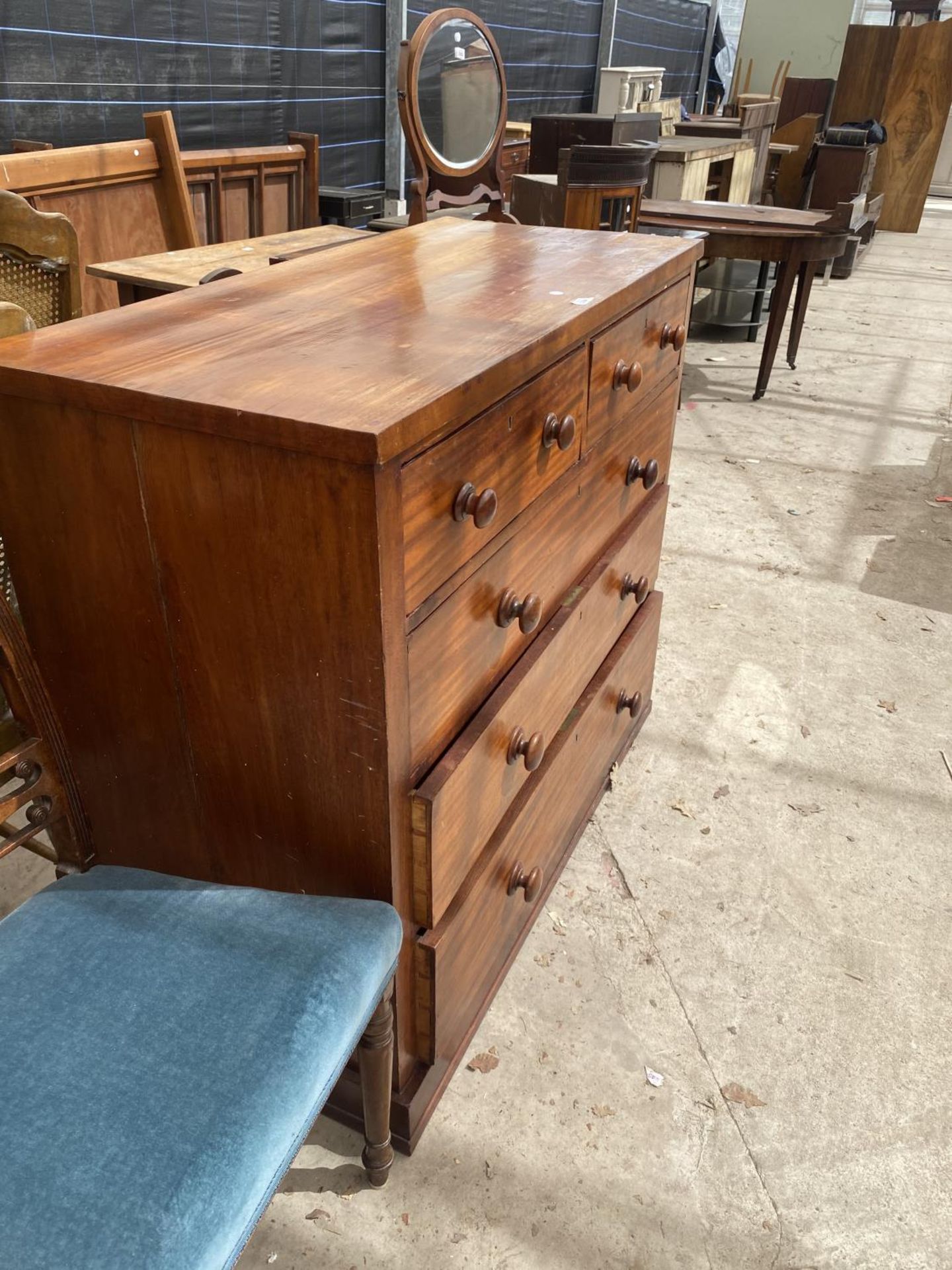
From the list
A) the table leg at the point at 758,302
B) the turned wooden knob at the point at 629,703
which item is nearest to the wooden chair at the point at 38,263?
the turned wooden knob at the point at 629,703

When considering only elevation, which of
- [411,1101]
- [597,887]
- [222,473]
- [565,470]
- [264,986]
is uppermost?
[222,473]

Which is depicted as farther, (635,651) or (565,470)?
(635,651)

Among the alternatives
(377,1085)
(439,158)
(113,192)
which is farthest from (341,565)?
(113,192)

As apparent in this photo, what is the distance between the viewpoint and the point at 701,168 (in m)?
6.49

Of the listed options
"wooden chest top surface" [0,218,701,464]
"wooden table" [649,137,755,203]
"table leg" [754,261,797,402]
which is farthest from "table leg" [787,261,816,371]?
"wooden chest top surface" [0,218,701,464]

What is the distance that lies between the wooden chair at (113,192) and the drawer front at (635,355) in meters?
1.96

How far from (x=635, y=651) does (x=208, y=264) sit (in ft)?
5.43

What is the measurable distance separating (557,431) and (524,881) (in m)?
0.79

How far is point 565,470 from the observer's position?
1514mm

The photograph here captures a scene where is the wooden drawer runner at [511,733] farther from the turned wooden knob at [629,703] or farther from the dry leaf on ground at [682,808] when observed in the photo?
the dry leaf on ground at [682,808]

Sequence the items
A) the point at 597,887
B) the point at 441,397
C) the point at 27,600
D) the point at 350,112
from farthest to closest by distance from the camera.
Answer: the point at 350,112
the point at 597,887
the point at 27,600
the point at 441,397

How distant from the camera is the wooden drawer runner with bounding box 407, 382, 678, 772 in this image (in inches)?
47.4

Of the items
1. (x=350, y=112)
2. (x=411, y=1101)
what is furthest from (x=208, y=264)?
(x=350, y=112)

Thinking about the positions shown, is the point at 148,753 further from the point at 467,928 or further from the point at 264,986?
the point at 467,928
